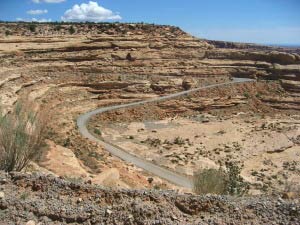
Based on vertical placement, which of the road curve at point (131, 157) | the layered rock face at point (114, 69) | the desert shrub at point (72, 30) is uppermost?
the desert shrub at point (72, 30)

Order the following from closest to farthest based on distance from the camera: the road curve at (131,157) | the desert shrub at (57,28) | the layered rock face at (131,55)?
the road curve at (131,157) → the layered rock face at (131,55) → the desert shrub at (57,28)

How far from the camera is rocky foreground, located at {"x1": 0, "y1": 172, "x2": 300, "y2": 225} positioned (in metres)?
7.89

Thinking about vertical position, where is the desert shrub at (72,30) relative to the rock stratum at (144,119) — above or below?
above

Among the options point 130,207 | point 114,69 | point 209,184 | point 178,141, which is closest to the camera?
point 130,207

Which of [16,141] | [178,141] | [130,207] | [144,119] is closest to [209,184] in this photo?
[130,207]

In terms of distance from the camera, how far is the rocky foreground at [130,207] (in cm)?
789

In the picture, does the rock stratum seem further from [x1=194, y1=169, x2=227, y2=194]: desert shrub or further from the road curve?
[x1=194, y1=169, x2=227, y2=194]: desert shrub

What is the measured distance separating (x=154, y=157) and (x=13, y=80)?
1291cm

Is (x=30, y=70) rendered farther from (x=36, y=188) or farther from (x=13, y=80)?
(x=36, y=188)

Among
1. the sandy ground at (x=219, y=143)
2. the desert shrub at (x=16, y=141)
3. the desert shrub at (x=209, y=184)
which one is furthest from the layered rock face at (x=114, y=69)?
the desert shrub at (x=209, y=184)

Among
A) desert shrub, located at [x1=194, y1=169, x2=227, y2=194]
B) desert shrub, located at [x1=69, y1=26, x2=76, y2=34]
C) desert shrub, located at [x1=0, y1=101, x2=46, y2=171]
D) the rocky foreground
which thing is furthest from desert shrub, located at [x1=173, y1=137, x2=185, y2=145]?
desert shrub, located at [x1=69, y1=26, x2=76, y2=34]

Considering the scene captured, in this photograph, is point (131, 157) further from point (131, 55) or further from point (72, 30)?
point (72, 30)

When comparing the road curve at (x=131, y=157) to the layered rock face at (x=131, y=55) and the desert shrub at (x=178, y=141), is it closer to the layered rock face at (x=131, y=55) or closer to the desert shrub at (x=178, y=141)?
the desert shrub at (x=178, y=141)

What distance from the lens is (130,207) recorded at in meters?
8.21
